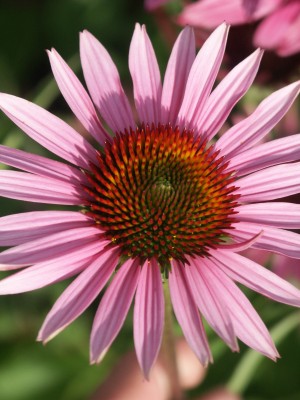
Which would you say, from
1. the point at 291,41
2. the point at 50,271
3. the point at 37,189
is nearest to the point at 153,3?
the point at 291,41

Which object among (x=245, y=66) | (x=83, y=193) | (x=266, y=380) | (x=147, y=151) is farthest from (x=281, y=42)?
(x=266, y=380)

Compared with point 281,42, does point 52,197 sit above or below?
below

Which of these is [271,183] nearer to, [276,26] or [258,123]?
[258,123]

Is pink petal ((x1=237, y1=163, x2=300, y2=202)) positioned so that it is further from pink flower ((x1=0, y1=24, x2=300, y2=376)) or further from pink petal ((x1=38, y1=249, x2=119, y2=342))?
pink petal ((x1=38, y1=249, x2=119, y2=342))

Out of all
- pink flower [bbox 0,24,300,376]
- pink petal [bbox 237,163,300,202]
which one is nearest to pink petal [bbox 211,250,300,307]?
pink flower [bbox 0,24,300,376]

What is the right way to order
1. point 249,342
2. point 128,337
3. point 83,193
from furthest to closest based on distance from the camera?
point 128,337 < point 83,193 < point 249,342

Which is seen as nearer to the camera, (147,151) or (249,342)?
(249,342)

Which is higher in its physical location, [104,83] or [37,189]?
[104,83]

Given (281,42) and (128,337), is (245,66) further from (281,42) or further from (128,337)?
(128,337)
